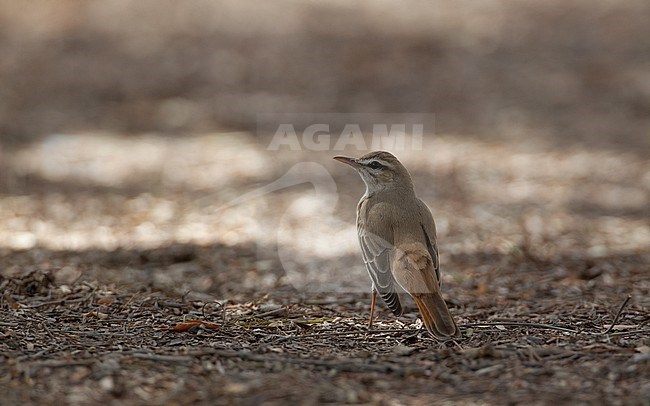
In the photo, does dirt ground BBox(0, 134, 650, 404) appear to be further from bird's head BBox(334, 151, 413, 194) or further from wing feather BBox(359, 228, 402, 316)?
bird's head BBox(334, 151, 413, 194)

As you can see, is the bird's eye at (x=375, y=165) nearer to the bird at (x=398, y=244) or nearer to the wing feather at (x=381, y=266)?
the bird at (x=398, y=244)

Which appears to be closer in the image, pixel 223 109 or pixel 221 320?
pixel 221 320

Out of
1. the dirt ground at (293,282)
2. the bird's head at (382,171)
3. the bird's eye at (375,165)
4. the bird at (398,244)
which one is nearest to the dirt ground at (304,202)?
the dirt ground at (293,282)

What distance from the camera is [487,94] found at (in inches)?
592

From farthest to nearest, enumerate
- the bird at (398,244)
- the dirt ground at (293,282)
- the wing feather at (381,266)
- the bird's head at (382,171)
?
the bird's head at (382,171) < the wing feather at (381,266) < the bird at (398,244) < the dirt ground at (293,282)

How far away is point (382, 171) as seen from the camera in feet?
21.7

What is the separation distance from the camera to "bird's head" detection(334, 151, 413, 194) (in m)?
6.61

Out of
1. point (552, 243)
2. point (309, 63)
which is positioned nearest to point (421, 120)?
point (309, 63)

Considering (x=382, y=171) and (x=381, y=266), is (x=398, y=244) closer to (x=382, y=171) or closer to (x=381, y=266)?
(x=381, y=266)

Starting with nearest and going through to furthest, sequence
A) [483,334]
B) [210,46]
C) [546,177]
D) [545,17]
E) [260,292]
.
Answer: [483,334] < [260,292] < [546,177] < [210,46] < [545,17]

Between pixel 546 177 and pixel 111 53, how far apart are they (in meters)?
8.73

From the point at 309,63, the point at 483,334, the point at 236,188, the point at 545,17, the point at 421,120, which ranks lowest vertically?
the point at 483,334

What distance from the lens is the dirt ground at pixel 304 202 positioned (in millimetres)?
4602

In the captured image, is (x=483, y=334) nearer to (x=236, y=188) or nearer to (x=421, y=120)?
(x=236, y=188)
